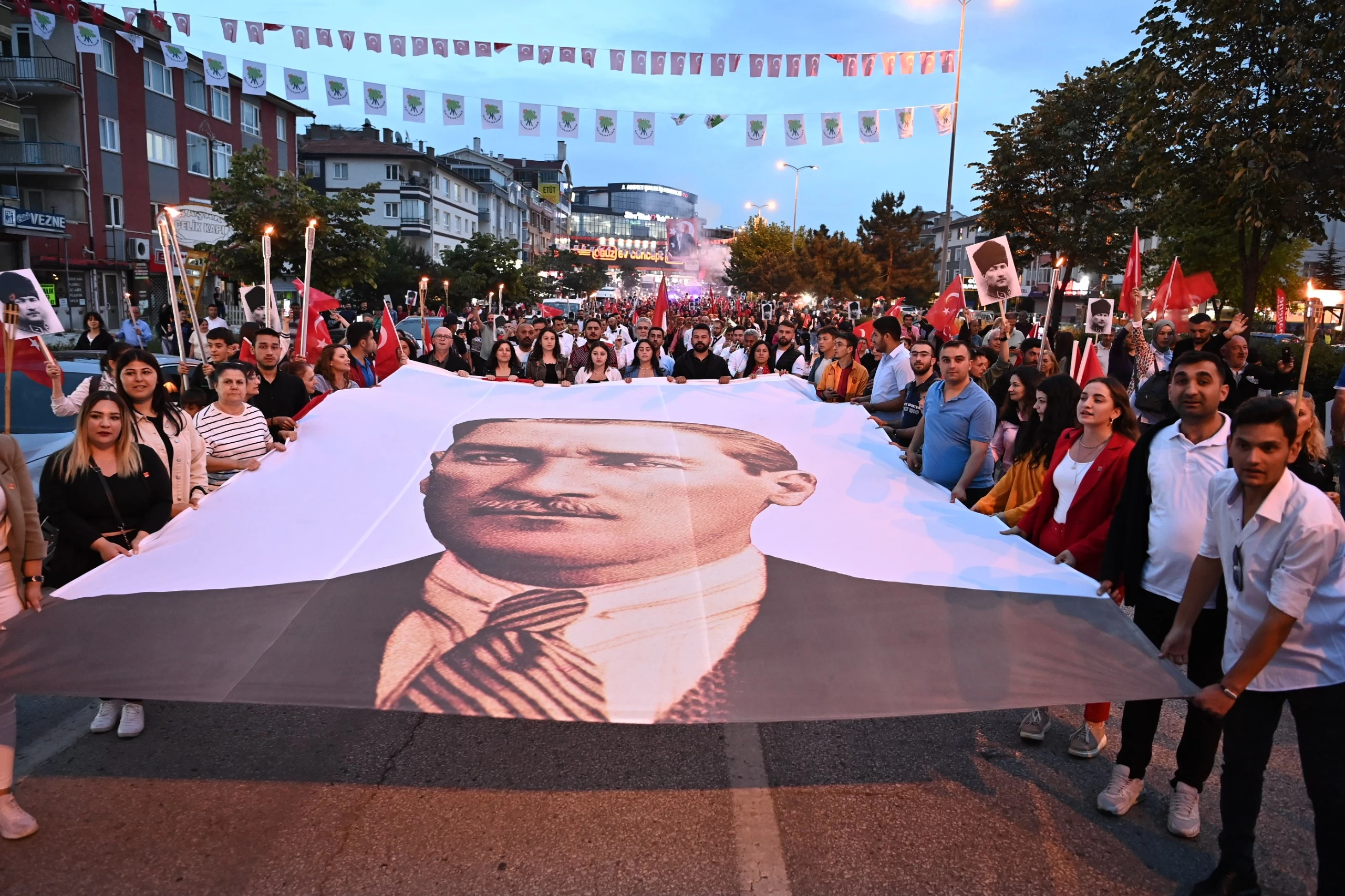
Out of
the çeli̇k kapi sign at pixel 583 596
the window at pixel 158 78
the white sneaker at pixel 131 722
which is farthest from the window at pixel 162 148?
the white sneaker at pixel 131 722

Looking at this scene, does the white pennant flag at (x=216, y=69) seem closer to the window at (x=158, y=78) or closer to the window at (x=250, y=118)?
the window at (x=158, y=78)

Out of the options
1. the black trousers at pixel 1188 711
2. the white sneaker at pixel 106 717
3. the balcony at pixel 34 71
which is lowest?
the white sneaker at pixel 106 717

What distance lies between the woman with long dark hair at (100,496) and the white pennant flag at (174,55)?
1254 centimetres

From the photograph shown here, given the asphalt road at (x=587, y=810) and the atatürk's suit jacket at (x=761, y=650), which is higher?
the atatürk's suit jacket at (x=761, y=650)

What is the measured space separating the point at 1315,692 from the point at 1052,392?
2049 millimetres

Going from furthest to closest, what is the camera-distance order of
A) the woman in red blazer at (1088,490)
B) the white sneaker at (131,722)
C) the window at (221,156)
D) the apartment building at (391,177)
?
the apartment building at (391,177), the window at (221,156), the white sneaker at (131,722), the woman in red blazer at (1088,490)

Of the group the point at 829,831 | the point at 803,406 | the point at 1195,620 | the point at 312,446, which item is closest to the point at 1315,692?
the point at 1195,620

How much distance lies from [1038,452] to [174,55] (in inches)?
591

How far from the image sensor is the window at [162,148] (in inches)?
1407

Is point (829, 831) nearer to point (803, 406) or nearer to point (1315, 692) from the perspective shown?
point (1315, 692)

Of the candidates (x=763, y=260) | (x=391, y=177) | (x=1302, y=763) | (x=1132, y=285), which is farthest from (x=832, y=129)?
(x=391, y=177)

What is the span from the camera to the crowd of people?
10.2 feet

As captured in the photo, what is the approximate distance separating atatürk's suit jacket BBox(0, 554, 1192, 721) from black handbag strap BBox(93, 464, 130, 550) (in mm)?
708

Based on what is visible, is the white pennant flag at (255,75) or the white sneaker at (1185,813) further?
the white pennant flag at (255,75)
